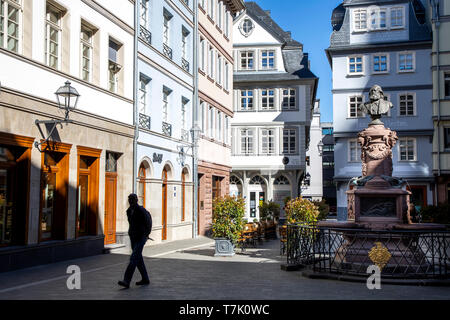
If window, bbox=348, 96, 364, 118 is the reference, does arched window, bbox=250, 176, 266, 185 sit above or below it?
below

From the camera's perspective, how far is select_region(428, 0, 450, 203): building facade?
33594 mm

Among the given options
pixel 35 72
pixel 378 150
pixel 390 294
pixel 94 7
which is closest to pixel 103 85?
pixel 94 7

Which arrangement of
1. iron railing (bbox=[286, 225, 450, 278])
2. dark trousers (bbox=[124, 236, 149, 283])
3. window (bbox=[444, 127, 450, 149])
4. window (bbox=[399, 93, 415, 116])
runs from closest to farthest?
1. dark trousers (bbox=[124, 236, 149, 283])
2. iron railing (bbox=[286, 225, 450, 278])
3. window (bbox=[444, 127, 450, 149])
4. window (bbox=[399, 93, 415, 116])

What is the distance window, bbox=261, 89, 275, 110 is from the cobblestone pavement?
91.7 feet

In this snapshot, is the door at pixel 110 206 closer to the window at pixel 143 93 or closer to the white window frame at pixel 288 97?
the window at pixel 143 93

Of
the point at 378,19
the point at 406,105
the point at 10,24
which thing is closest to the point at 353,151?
the point at 406,105

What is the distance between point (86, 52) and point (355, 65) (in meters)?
24.3

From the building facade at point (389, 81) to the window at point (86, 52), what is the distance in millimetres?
23046

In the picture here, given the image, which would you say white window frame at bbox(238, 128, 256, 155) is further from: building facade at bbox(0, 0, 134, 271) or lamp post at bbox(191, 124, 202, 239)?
building facade at bbox(0, 0, 134, 271)

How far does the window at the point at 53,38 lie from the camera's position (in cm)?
1421

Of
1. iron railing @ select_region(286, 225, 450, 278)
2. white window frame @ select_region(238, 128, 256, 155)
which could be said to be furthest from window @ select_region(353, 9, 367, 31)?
iron railing @ select_region(286, 225, 450, 278)

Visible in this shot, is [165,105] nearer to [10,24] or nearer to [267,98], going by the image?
[10,24]

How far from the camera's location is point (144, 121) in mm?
20000

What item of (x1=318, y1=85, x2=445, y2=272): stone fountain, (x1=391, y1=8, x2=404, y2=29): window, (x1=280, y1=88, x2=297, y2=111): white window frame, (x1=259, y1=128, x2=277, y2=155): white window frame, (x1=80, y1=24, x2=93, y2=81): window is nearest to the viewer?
(x1=318, y1=85, x2=445, y2=272): stone fountain
